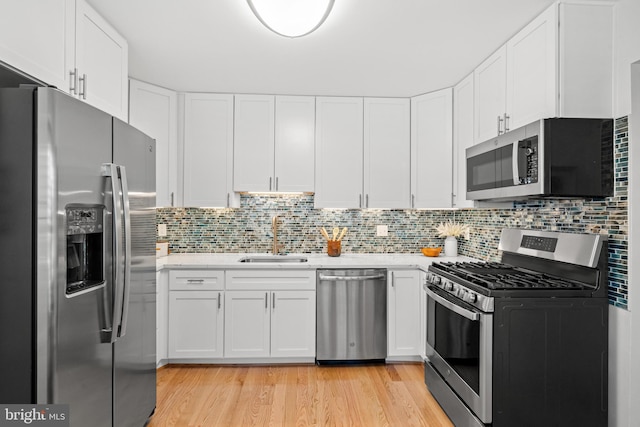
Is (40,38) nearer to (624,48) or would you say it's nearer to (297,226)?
(297,226)

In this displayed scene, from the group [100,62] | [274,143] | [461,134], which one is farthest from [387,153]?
[100,62]

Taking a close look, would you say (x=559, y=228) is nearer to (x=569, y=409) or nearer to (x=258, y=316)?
(x=569, y=409)

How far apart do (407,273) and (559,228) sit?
1258mm

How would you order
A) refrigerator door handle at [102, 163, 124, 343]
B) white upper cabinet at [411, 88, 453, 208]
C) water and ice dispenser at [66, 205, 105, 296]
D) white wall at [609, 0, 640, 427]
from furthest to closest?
white upper cabinet at [411, 88, 453, 208] → white wall at [609, 0, 640, 427] → refrigerator door handle at [102, 163, 124, 343] → water and ice dispenser at [66, 205, 105, 296]

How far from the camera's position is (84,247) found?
154cm

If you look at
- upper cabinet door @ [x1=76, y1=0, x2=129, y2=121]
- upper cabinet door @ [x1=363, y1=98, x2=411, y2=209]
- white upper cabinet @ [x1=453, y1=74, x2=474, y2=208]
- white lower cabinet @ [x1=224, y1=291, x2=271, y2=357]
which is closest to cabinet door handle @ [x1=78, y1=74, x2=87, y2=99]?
upper cabinet door @ [x1=76, y1=0, x2=129, y2=121]

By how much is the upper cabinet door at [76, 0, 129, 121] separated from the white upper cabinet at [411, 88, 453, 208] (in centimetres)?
244

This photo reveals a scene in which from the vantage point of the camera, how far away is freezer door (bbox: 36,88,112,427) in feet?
4.30

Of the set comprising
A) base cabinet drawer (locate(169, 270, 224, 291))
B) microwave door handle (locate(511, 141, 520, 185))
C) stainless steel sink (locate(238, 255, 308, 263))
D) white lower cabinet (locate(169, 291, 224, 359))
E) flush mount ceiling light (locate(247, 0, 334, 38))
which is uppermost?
flush mount ceiling light (locate(247, 0, 334, 38))

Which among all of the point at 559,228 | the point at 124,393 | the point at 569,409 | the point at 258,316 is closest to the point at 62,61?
the point at 124,393

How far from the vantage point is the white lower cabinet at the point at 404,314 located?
3.26 m

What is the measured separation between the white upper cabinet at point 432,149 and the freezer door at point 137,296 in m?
2.31

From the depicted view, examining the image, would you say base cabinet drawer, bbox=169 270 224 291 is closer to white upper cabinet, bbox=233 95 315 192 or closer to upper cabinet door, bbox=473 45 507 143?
white upper cabinet, bbox=233 95 315 192

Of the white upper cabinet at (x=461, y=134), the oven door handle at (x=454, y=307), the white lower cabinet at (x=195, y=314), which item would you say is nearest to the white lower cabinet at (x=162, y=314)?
the white lower cabinet at (x=195, y=314)
